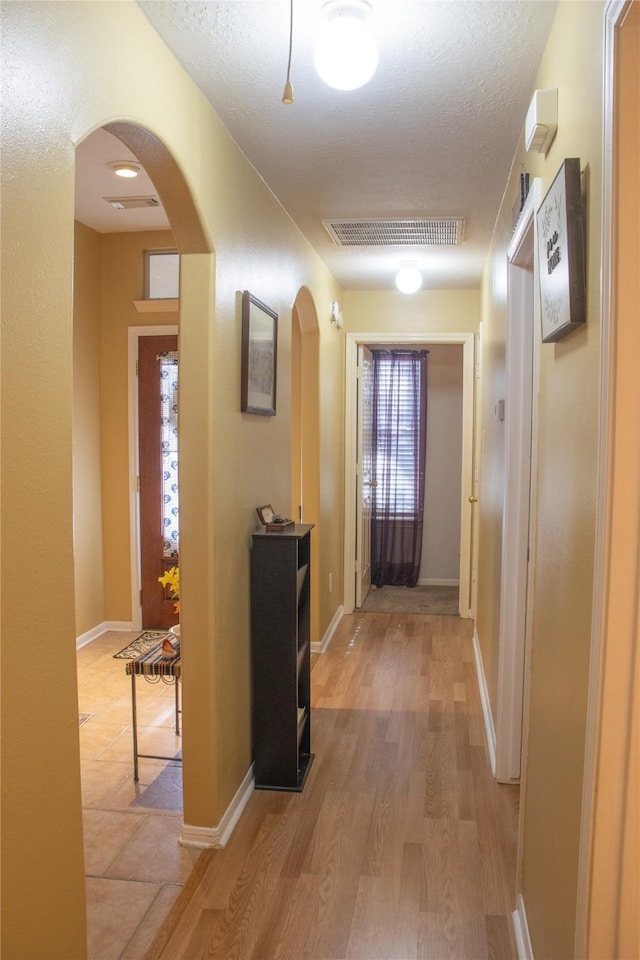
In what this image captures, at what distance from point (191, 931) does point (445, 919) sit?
0.74m

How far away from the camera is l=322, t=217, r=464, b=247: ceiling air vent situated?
363cm

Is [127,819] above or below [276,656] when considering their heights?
below

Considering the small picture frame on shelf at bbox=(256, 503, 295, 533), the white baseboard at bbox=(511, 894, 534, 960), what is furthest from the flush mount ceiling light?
the white baseboard at bbox=(511, 894, 534, 960)

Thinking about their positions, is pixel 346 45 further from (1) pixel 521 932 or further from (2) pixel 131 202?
(2) pixel 131 202

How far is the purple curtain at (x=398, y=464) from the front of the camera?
21.4 ft

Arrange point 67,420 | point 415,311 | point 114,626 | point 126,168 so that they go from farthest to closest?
1. point 415,311
2. point 114,626
3. point 126,168
4. point 67,420

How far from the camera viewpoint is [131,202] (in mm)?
4070

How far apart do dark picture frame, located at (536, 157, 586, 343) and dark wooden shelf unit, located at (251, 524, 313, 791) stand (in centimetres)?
145

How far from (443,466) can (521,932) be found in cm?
502

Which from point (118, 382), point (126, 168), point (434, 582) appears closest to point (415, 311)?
point (118, 382)

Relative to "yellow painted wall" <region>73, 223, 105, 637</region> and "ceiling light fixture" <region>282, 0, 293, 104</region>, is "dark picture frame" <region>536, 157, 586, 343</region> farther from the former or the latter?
"yellow painted wall" <region>73, 223, 105, 637</region>

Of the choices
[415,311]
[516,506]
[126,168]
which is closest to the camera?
[516,506]

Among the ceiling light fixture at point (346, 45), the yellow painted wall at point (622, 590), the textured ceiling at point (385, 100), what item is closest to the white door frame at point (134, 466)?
the textured ceiling at point (385, 100)

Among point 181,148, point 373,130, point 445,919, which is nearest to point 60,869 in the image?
point 445,919
